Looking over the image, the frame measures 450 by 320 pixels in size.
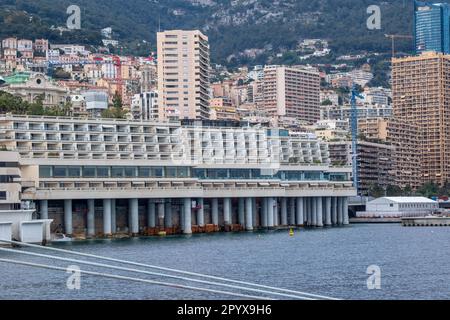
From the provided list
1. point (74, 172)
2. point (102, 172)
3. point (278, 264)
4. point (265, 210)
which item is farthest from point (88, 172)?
point (278, 264)

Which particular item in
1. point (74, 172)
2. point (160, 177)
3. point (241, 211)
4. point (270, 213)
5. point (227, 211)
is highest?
point (74, 172)

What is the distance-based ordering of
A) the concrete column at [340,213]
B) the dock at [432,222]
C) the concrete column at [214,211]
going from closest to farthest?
1. the concrete column at [214,211]
2. the dock at [432,222]
3. the concrete column at [340,213]

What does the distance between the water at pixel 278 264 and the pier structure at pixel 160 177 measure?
7935 millimetres

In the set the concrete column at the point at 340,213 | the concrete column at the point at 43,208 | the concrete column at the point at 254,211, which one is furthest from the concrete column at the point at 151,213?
the concrete column at the point at 340,213

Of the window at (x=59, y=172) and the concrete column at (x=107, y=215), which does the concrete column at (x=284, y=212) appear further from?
the window at (x=59, y=172)

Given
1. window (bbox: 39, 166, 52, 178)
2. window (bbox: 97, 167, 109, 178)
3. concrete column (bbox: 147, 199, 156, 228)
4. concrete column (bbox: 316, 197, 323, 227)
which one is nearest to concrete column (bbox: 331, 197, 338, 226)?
concrete column (bbox: 316, 197, 323, 227)

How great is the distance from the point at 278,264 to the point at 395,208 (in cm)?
11201

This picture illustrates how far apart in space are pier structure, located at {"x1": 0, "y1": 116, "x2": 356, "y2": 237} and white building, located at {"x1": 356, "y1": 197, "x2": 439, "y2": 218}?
31.1m

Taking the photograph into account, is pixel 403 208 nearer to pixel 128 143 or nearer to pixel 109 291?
pixel 128 143

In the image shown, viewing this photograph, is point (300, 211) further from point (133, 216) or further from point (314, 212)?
point (133, 216)

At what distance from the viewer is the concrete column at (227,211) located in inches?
5131

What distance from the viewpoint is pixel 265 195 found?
13375cm

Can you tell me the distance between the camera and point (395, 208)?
7156 inches
